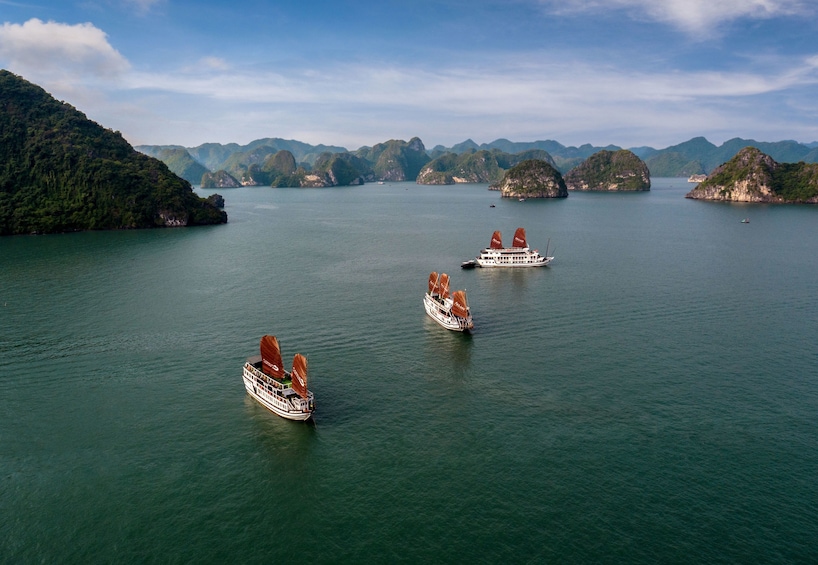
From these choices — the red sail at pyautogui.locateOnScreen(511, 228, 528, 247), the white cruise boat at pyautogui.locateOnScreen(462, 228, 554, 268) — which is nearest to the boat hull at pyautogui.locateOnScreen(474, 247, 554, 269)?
the white cruise boat at pyautogui.locateOnScreen(462, 228, 554, 268)

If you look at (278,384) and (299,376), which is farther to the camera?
(278,384)

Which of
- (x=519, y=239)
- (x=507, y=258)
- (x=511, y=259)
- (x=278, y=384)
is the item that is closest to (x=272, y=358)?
(x=278, y=384)

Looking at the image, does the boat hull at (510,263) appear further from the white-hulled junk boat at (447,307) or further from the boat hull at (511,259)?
the white-hulled junk boat at (447,307)

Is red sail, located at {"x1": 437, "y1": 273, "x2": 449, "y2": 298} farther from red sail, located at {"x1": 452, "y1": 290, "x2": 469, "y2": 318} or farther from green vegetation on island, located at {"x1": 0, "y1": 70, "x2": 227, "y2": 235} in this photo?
green vegetation on island, located at {"x1": 0, "y1": 70, "x2": 227, "y2": 235}

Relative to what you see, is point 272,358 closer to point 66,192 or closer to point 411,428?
point 411,428

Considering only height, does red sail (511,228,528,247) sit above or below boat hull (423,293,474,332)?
above

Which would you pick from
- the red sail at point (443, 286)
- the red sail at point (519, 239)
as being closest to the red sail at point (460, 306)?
the red sail at point (443, 286)
